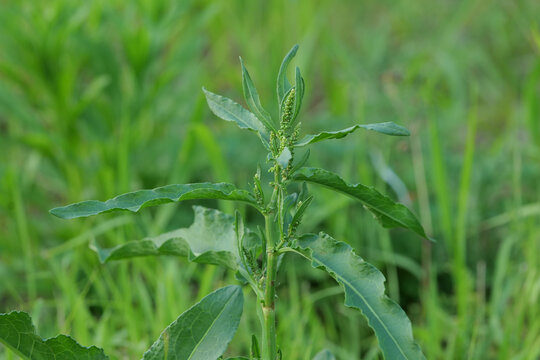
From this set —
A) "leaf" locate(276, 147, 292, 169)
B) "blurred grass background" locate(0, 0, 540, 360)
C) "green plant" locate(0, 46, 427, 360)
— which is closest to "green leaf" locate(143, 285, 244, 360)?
"green plant" locate(0, 46, 427, 360)

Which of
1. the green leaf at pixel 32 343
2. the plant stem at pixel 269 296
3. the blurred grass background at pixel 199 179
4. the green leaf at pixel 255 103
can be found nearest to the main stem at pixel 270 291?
the plant stem at pixel 269 296

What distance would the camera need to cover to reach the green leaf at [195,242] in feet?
3.42

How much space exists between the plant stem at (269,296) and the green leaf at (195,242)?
63mm

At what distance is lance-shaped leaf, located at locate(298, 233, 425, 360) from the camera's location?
857 mm

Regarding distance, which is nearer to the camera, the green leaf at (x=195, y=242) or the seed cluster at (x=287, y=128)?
the seed cluster at (x=287, y=128)

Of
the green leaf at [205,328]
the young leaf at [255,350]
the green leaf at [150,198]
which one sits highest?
the green leaf at [150,198]

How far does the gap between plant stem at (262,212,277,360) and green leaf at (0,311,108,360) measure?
25 centimetres

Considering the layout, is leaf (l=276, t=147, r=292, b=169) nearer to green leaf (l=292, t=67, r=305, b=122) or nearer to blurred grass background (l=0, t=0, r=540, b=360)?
green leaf (l=292, t=67, r=305, b=122)

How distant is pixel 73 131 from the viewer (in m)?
2.61

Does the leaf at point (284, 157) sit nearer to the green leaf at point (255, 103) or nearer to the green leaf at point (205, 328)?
the green leaf at point (255, 103)

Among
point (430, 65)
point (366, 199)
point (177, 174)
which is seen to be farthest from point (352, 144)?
point (366, 199)

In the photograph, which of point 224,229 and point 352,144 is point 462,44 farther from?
point 224,229

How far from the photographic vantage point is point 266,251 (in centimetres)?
99

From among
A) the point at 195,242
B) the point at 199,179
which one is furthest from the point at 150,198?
the point at 199,179
